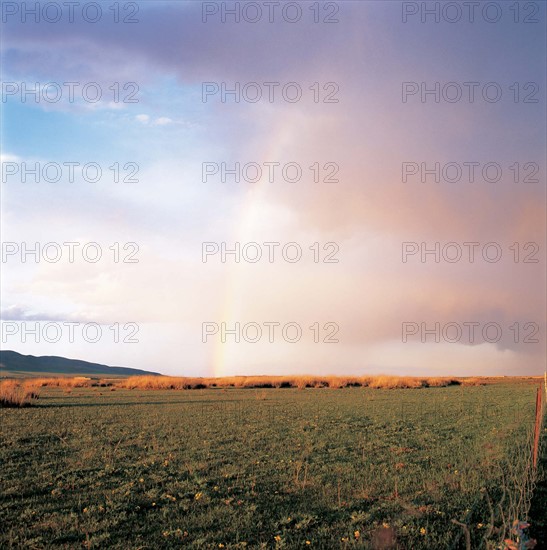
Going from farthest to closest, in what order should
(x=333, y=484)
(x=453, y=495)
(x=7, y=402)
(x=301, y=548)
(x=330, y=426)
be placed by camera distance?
(x=7, y=402)
(x=330, y=426)
(x=333, y=484)
(x=453, y=495)
(x=301, y=548)

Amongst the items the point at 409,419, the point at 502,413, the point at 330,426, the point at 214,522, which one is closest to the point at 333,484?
the point at 214,522

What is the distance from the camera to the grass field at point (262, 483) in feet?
27.4

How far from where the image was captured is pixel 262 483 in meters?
11.7

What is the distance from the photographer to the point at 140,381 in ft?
212

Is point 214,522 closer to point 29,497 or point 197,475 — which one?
point 197,475

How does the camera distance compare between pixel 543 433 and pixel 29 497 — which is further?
pixel 543 433

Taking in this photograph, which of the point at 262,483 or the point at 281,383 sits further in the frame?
the point at 281,383

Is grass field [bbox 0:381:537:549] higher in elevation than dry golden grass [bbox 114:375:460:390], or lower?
higher

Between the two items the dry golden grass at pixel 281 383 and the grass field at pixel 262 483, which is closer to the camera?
the grass field at pixel 262 483

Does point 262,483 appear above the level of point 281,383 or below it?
above

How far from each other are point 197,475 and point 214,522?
355cm

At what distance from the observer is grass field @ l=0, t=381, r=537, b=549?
8.36 metres

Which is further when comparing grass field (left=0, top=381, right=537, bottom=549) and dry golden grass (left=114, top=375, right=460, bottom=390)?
dry golden grass (left=114, top=375, right=460, bottom=390)

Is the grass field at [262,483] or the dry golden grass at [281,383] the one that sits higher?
the grass field at [262,483]
